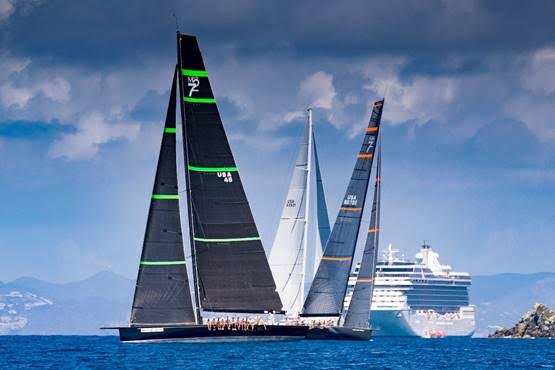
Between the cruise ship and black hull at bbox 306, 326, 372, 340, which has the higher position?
the cruise ship

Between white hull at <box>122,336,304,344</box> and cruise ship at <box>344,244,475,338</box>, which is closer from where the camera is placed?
white hull at <box>122,336,304,344</box>

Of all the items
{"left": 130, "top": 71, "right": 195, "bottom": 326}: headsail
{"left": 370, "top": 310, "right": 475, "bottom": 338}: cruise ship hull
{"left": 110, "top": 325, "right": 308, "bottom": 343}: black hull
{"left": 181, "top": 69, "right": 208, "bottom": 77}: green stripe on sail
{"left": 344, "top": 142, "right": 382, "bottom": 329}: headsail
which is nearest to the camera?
{"left": 130, "top": 71, "right": 195, "bottom": 326}: headsail

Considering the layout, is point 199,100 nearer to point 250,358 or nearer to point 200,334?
point 200,334

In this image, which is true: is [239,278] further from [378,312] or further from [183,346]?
[378,312]

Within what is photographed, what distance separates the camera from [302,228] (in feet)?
317

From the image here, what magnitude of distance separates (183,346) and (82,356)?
5.76m

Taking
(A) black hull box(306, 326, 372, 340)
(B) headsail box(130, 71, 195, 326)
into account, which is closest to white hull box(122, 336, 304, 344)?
(B) headsail box(130, 71, 195, 326)

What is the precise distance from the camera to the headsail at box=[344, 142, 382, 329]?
94.1m

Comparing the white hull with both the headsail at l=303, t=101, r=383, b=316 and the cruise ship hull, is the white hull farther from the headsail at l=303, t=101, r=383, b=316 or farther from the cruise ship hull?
the cruise ship hull

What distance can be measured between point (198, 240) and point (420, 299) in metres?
107

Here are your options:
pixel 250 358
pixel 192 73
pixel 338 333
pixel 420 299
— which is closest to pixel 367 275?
pixel 338 333

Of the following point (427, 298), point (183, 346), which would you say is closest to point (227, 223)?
point (183, 346)

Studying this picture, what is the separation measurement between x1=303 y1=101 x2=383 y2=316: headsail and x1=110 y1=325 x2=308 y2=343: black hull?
13.3 m

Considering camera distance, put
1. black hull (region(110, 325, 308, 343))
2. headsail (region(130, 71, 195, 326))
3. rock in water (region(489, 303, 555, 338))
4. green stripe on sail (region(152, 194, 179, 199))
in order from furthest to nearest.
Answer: rock in water (region(489, 303, 555, 338)) → black hull (region(110, 325, 308, 343)) → green stripe on sail (region(152, 194, 179, 199)) → headsail (region(130, 71, 195, 326))
